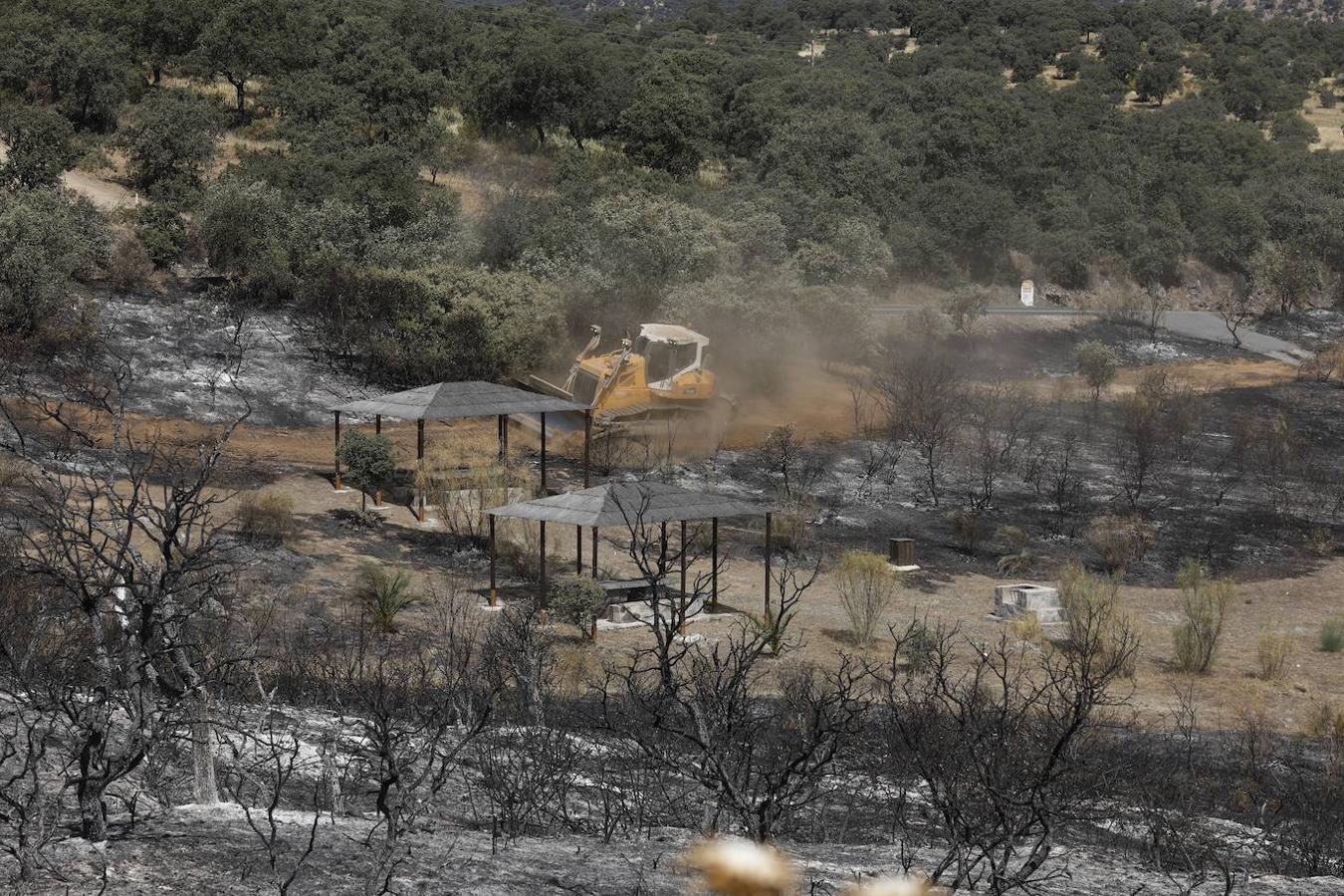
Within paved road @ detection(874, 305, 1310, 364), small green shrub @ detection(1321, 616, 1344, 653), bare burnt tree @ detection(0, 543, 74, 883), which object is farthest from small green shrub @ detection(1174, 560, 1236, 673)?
paved road @ detection(874, 305, 1310, 364)

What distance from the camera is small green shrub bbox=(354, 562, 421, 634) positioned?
820 inches

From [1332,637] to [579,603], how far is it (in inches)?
384

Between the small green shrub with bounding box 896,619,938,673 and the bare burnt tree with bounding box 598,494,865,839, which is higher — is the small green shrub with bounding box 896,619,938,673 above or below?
below

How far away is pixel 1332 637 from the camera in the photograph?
881 inches

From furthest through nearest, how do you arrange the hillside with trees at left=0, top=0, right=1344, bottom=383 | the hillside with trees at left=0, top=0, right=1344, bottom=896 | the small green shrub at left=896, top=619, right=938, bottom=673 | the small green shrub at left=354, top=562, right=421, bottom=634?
the hillside with trees at left=0, top=0, right=1344, bottom=383
the small green shrub at left=354, top=562, right=421, bottom=634
the small green shrub at left=896, top=619, right=938, bottom=673
the hillside with trees at left=0, top=0, right=1344, bottom=896

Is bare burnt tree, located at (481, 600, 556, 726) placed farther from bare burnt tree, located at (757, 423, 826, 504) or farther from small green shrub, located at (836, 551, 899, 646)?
bare burnt tree, located at (757, 423, 826, 504)

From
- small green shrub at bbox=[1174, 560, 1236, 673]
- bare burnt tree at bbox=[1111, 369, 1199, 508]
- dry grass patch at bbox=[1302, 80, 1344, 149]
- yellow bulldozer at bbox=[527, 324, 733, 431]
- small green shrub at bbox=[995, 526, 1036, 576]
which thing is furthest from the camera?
dry grass patch at bbox=[1302, 80, 1344, 149]

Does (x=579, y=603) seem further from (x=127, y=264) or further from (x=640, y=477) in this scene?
(x=127, y=264)

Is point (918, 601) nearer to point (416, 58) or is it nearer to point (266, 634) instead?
point (266, 634)

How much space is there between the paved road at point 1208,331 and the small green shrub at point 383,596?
27458 mm

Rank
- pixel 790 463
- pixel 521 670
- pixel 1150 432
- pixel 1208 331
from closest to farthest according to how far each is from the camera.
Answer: pixel 521 670
pixel 790 463
pixel 1150 432
pixel 1208 331

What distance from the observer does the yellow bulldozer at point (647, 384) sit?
3183 cm

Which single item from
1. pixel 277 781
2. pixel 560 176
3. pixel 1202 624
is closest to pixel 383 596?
pixel 277 781

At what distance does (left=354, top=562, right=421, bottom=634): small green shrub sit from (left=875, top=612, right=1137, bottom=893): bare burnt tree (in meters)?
5.95
